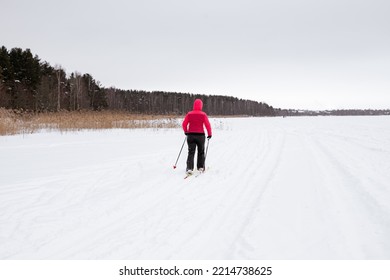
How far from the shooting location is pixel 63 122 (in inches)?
714

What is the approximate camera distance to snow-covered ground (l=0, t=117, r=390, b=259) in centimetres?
342

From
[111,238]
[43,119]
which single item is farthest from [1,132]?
[111,238]

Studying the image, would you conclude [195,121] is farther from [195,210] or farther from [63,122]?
[63,122]

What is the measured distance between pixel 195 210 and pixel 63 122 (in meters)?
16.2

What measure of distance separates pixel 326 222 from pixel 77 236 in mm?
3597

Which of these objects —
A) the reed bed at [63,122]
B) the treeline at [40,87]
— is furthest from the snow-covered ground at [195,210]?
the treeline at [40,87]

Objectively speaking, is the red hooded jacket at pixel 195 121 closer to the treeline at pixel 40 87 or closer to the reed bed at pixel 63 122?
the reed bed at pixel 63 122

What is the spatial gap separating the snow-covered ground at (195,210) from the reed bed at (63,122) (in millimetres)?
8920

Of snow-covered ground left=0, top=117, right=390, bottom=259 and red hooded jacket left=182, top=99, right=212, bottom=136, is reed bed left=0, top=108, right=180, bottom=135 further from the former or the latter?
red hooded jacket left=182, top=99, right=212, bottom=136

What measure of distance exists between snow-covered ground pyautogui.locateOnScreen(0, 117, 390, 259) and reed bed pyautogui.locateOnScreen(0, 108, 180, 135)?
892 centimetres

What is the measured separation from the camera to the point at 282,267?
309 cm

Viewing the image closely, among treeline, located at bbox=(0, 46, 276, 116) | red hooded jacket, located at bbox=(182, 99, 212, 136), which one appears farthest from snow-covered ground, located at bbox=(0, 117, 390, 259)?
treeline, located at bbox=(0, 46, 276, 116)

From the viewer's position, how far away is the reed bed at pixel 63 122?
52.4ft

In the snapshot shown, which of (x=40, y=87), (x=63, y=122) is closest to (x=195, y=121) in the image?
(x=63, y=122)
